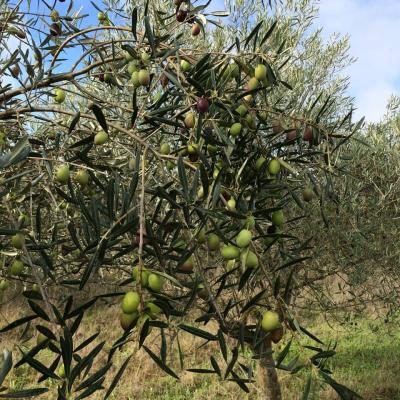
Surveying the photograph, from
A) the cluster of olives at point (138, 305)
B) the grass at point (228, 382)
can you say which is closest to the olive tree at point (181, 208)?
the cluster of olives at point (138, 305)

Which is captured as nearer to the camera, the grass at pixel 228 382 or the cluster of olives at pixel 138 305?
the cluster of olives at pixel 138 305

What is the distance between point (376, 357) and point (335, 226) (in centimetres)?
497

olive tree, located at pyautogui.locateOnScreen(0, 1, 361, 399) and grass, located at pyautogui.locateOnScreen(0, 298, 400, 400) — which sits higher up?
olive tree, located at pyautogui.locateOnScreen(0, 1, 361, 399)

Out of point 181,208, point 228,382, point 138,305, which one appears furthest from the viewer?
point 228,382

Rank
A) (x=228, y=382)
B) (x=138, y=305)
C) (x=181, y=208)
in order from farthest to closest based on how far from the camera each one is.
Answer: (x=228, y=382) → (x=181, y=208) → (x=138, y=305)

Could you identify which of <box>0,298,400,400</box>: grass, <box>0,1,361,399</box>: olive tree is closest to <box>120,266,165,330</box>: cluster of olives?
<box>0,1,361,399</box>: olive tree

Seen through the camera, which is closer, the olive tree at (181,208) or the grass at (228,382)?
the olive tree at (181,208)

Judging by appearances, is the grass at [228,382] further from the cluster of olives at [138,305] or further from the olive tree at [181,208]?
the cluster of olives at [138,305]

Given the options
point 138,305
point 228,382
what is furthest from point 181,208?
point 228,382

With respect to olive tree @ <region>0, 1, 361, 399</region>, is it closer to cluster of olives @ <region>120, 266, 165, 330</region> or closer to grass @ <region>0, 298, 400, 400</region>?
cluster of olives @ <region>120, 266, 165, 330</region>

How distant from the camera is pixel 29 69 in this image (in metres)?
1.77

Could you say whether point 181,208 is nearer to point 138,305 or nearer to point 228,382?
point 138,305

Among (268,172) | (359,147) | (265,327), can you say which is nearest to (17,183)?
(268,172)

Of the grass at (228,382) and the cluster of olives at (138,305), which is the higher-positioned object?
the cluster of olives at (138,305)
